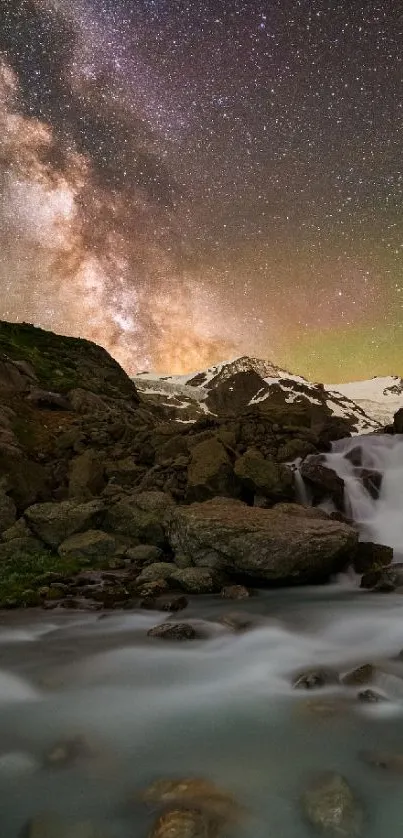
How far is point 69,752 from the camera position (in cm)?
568

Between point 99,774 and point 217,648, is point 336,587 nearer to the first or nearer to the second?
point 217,648

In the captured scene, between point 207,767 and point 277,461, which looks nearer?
point 207,767

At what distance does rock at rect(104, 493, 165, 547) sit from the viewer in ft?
51.9

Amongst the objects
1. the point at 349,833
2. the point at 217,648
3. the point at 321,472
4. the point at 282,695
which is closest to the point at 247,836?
the point at 349,833

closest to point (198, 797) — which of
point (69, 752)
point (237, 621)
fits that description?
point (69, 752)

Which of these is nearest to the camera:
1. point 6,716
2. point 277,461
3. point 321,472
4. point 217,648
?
point 6,716

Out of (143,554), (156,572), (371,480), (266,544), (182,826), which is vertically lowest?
(182,826)

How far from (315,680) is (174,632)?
3.12m

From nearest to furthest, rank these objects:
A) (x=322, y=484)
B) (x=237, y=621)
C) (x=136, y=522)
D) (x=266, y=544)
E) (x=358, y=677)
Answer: (x=358, y=677) → (x=237, y=621) → (x=266, y=544) → (x=136, y=522) → (x=322, y=484)

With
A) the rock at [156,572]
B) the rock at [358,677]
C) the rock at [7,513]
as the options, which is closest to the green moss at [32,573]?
the rock at [156,572]

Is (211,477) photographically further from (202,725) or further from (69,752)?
(69,752)

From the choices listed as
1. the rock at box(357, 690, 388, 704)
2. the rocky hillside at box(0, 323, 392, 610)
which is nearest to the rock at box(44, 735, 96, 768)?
the rock at box(357, 690, 388, 704)

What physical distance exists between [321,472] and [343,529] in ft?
19.5

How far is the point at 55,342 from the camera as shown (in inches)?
2405
